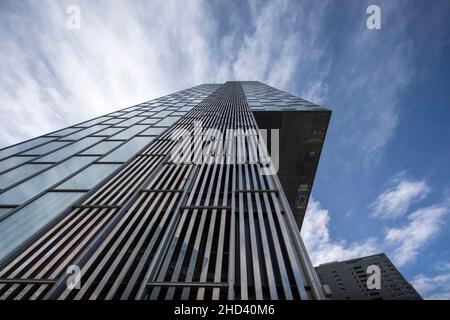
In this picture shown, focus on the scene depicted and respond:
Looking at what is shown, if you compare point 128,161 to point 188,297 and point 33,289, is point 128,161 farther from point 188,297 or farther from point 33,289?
point 188,297

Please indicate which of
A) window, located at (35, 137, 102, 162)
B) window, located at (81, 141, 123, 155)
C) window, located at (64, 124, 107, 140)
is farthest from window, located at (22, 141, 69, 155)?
window, located at (81, 141, 123, 155)

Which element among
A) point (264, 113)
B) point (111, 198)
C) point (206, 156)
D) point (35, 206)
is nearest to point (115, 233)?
point (111, 198)

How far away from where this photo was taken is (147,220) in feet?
17.5

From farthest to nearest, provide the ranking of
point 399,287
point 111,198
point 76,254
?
point 399,287
point 111,198
point 76,254

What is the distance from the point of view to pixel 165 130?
11102 mm

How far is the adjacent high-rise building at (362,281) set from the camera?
2288 inches

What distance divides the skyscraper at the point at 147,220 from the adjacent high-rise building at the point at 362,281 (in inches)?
2536

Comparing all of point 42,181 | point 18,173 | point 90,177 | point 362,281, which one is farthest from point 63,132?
point 362,281

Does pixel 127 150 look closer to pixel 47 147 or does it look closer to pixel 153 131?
pixel 153 131

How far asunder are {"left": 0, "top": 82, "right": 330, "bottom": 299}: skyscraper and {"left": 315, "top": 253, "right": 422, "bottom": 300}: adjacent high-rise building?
64.4 metres

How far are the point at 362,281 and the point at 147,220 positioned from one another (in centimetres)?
7887

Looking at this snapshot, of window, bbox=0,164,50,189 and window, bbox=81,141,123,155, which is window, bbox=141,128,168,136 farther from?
window, bbox=0,164,50,189

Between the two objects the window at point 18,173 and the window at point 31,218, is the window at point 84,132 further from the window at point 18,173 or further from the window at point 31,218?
the window at point 31,218

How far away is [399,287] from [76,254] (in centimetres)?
8208
